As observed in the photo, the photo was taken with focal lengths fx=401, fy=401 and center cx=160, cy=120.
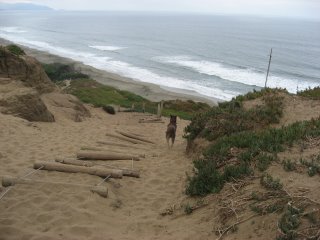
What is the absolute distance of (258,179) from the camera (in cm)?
675

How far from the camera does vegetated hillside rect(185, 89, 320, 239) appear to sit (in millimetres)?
5164

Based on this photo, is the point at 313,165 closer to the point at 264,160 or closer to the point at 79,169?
the point at 264,160

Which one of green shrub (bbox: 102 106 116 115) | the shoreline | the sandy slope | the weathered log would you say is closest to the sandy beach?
the sandy slope

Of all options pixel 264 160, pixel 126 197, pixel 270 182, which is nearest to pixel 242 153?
pixel 264 160

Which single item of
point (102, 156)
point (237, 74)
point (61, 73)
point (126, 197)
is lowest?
point (237, 74)

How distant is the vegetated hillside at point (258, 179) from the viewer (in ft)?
16.9

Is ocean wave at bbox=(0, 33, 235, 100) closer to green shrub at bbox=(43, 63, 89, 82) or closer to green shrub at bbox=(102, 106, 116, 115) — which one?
green shrub at bbox=(43, 63, 89, 82)

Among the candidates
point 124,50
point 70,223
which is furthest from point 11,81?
point 124,50

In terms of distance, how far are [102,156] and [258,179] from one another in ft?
14.0

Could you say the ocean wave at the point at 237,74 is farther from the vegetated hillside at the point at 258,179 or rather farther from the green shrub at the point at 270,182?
the green shrub at the point at 270,182

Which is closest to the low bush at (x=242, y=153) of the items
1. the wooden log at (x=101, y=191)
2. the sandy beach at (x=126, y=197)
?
the sandy beach at (x=126, y=197)

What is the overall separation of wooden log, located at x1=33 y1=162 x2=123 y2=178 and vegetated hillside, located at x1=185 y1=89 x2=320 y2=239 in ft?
5.48

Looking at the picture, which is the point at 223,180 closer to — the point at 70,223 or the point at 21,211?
the point at 70,223

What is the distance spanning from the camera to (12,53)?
18.4 metres
